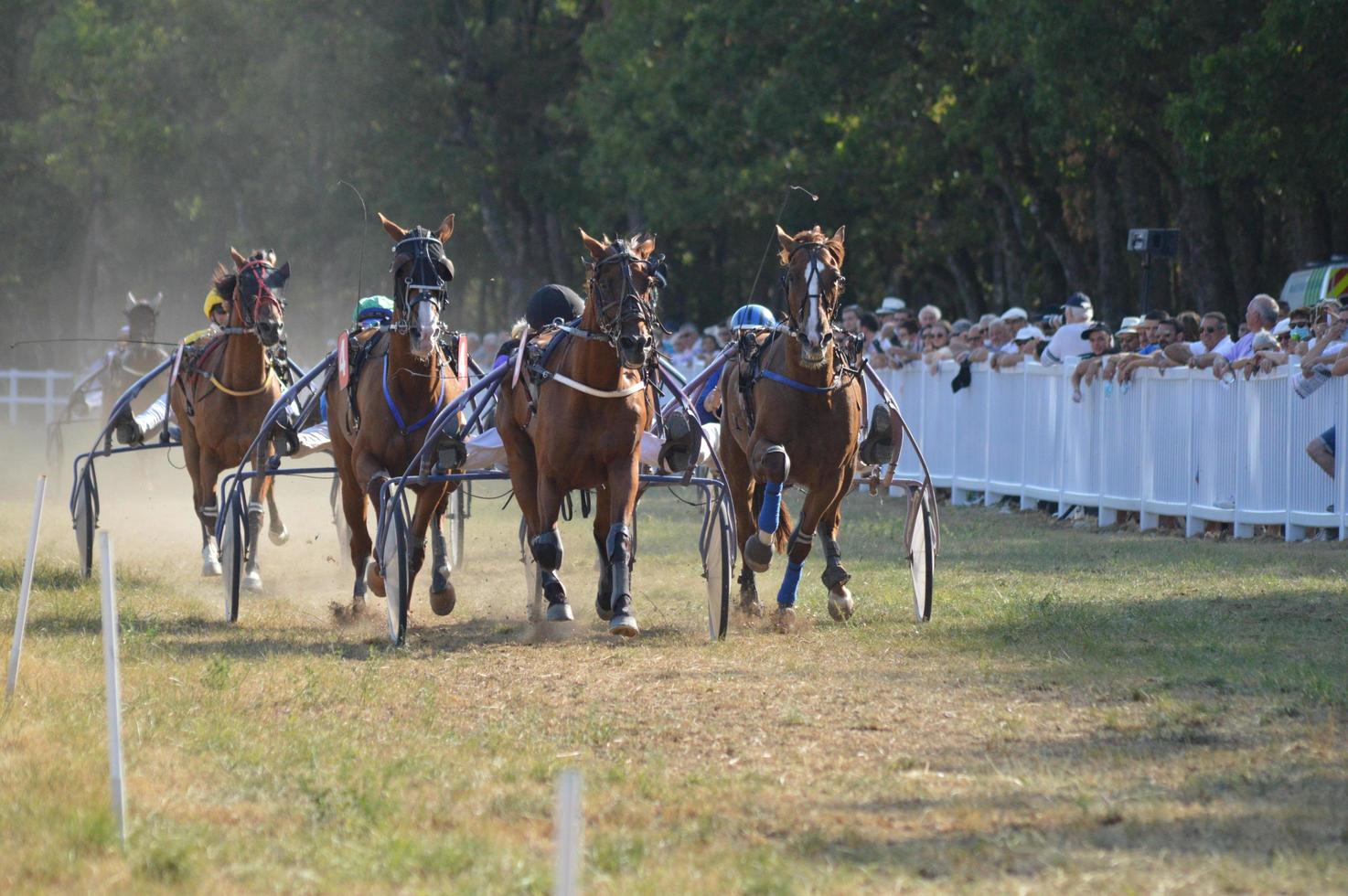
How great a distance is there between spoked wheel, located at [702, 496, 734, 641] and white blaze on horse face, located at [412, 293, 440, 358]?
170 centimetres

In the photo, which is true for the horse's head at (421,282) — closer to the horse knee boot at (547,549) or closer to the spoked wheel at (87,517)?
the horse knee boot at (547,549)

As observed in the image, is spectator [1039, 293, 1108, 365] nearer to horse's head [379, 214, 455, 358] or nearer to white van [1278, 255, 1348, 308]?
white van [1278, 255, 1348, 308]

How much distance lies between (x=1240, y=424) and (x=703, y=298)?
28.5 metres

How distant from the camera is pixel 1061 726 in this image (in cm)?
739

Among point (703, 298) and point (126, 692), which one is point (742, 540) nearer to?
point (126, 692)

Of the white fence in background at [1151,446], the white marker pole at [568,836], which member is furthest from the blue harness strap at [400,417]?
the white marker pole at [568,836]

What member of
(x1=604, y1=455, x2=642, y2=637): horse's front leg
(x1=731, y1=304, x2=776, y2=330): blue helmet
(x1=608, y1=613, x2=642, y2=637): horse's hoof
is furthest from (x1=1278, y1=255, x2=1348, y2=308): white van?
(x1=608, y1=613, x2=642, y2=637): horse's hoof

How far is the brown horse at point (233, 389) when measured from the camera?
12.8 meters

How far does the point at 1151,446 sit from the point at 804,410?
6547 mm

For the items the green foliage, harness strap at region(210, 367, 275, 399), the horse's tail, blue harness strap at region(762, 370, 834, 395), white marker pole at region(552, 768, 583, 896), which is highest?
the green foliage

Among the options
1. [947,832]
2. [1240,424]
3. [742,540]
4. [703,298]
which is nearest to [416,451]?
[742,540]

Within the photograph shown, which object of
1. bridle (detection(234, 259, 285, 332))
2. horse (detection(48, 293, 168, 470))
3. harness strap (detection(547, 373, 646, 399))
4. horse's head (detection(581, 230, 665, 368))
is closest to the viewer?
horse's head (detection(581, 230, 665, 368))

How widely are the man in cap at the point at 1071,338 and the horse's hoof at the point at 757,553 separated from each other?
8.02m

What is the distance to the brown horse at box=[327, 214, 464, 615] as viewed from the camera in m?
10.7
